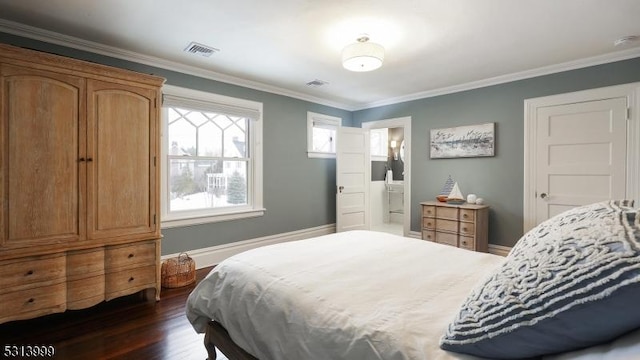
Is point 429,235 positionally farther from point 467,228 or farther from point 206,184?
point 206,184

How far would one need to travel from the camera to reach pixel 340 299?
1284 mm

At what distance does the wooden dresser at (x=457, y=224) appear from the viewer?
3.87 meters

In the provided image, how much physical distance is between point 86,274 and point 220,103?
2.28 m

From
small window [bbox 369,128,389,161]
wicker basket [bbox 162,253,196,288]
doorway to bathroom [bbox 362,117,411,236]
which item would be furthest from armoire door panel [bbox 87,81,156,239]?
small window [bbox 369,128,389,161]

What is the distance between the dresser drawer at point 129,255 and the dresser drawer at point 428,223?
11.0 ft

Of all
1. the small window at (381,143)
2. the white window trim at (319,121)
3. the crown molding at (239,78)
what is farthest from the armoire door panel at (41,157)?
the small window at (381,143)

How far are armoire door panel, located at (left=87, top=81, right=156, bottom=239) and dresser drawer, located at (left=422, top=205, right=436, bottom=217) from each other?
3.36 meters

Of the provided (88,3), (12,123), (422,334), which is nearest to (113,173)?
(12,123)

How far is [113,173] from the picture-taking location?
2.62m

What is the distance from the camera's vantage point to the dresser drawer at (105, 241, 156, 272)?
2611mm

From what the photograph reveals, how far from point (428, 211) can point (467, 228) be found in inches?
22.3

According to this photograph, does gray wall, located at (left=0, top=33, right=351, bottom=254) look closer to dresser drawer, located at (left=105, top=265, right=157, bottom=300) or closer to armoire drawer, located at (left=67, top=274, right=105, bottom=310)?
dresser drawer, located at (left=105, top=265, right=157, bottom=300)

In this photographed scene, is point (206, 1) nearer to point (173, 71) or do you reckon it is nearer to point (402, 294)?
point (173, 71)

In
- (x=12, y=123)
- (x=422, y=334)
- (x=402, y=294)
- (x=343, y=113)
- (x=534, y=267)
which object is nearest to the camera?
(x=534, y=267)
